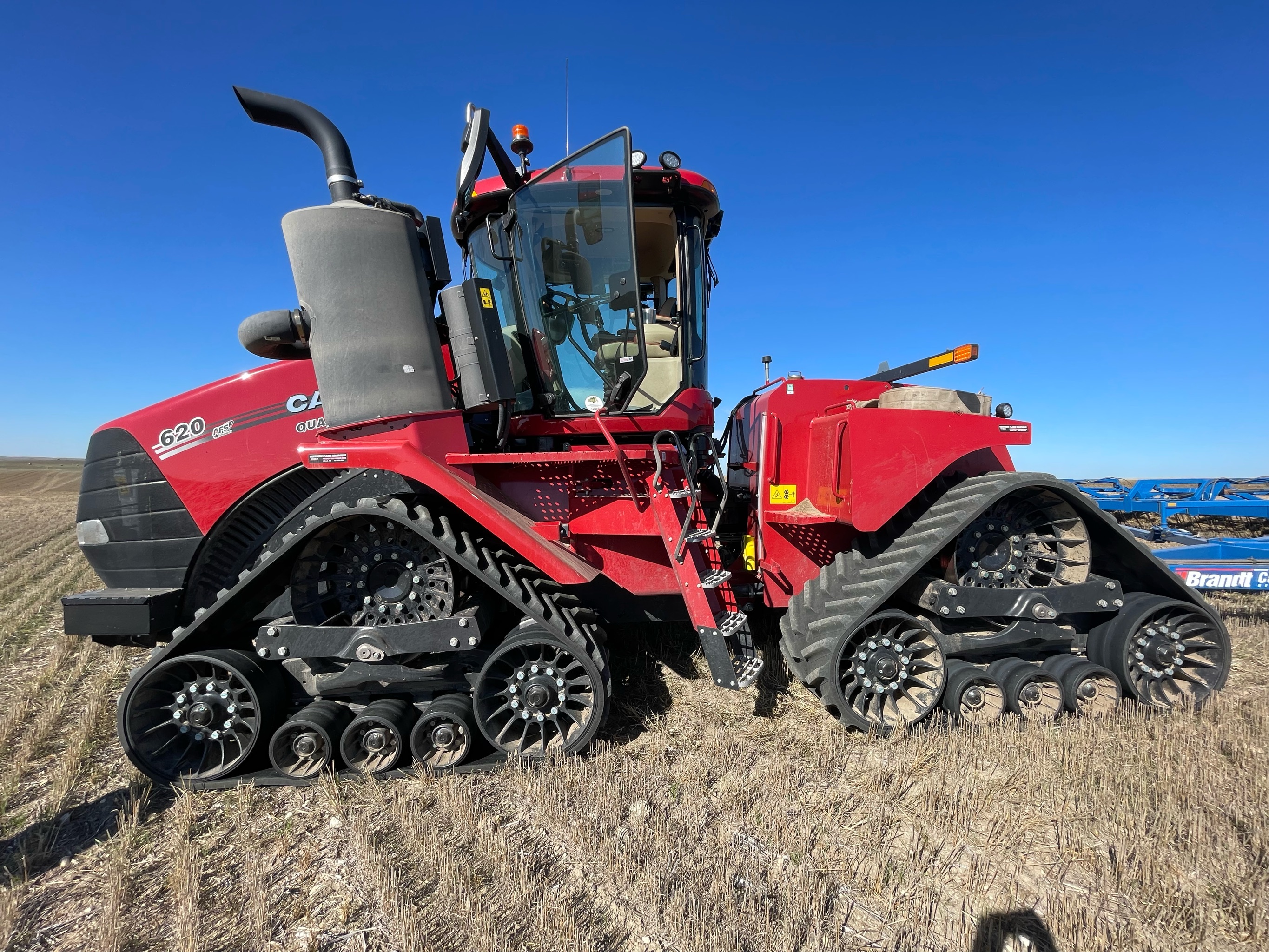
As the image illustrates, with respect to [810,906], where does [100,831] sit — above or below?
below

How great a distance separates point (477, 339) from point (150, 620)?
2332mm

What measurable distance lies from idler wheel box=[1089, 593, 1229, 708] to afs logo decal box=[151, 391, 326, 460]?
4736mm

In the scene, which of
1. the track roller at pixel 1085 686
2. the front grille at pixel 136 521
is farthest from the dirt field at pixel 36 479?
the track roller at pixel 1085 686

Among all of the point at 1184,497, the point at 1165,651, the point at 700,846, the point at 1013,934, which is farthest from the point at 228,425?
the point at 1184,497

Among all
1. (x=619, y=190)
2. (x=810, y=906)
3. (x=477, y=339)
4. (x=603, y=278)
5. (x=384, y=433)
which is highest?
(x=619, y=190)

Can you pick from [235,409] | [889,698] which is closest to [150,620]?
[235,409]

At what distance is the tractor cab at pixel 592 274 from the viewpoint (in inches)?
132

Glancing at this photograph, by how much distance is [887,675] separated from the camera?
3.25 m

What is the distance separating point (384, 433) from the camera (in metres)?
3.15

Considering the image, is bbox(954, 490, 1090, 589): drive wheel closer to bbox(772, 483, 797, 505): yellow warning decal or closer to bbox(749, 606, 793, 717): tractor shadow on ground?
bbox(772, 483, 797, 505): yellow warning decal

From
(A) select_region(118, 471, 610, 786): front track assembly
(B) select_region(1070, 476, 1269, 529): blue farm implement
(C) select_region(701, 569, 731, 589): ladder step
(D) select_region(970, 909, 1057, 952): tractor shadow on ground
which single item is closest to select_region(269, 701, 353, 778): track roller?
(A) select_region(118, 471, 610, 786): front track assembly

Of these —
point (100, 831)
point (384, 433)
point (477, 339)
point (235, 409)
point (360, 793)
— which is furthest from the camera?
point (235, 409)

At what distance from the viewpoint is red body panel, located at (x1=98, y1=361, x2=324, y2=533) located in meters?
3.58

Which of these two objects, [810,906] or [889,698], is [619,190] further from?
[810,906]
